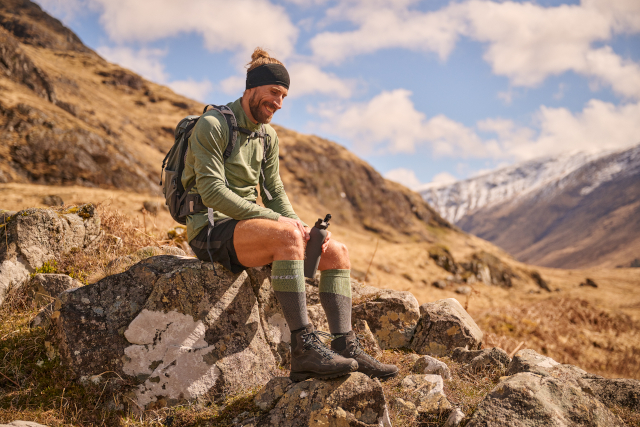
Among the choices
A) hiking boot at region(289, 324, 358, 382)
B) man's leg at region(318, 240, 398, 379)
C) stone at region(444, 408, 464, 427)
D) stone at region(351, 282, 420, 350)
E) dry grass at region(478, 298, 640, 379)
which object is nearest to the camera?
hiking boot at region(289, 324, 358, 382)

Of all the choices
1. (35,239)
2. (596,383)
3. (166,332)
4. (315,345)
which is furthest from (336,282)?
(35,239)

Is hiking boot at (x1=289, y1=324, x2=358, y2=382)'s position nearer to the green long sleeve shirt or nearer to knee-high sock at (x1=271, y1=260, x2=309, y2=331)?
knee-high sock at (x1=271, y1=260, x2=309, y2=331)

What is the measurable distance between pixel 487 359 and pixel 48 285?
17.1 ft

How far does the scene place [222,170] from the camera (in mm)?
3674

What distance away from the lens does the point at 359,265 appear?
76.3 feet

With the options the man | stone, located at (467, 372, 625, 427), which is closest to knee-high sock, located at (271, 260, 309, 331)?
the man

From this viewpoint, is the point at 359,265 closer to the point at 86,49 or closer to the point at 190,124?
the point at 190,124

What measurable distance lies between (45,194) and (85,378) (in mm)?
18316

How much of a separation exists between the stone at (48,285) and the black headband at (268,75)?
3248 millimetres

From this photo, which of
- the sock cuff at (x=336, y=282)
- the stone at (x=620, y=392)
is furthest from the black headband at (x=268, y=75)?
the stone at (x=620, y=392)

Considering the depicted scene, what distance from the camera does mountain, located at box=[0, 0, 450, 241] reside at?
22.9 m

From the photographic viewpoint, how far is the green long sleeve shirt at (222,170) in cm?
351

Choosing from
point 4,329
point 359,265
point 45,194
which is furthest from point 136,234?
point 359,265

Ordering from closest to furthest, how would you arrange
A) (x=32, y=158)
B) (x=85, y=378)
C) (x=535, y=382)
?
(x=535, y=382) < (x=85, y=378) < (x=32, y=158)
